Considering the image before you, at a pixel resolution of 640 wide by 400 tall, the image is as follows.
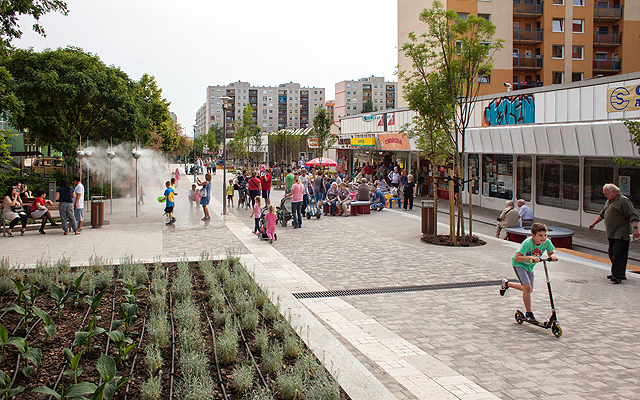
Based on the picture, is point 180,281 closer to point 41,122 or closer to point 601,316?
point 601,316

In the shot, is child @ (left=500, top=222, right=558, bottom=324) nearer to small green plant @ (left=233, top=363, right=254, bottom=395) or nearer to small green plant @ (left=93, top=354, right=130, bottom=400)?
small green plant @ (left=233, top=363, right=254, bottom=395)

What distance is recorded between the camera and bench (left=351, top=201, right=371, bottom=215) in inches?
821

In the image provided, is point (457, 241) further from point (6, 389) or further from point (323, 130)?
point (323, 130)

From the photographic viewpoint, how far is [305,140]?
66.4 m

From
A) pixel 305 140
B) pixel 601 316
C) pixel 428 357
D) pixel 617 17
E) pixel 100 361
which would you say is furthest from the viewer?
pixel 305 140

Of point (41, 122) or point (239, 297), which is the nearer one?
point (239, 297)

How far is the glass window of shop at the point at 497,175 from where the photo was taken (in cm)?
2247

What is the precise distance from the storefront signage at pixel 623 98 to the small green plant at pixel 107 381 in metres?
14.6

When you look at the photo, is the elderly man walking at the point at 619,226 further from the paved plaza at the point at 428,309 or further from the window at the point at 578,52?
the window at the point at 578,52

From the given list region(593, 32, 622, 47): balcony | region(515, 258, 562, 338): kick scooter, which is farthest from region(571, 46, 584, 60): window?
region(515, 258, 562, 338): kick scooter

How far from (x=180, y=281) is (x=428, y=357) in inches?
174

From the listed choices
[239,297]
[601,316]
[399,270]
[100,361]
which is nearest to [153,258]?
[239,297]

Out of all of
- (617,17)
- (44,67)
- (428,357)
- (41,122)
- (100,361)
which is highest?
(617,17)

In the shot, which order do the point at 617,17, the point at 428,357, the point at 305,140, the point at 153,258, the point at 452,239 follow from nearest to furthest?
1. the point at 428,357
2. the point at 153,258
3. the point at 452,239
4. the point at 617,17
5. the point at 305,140
